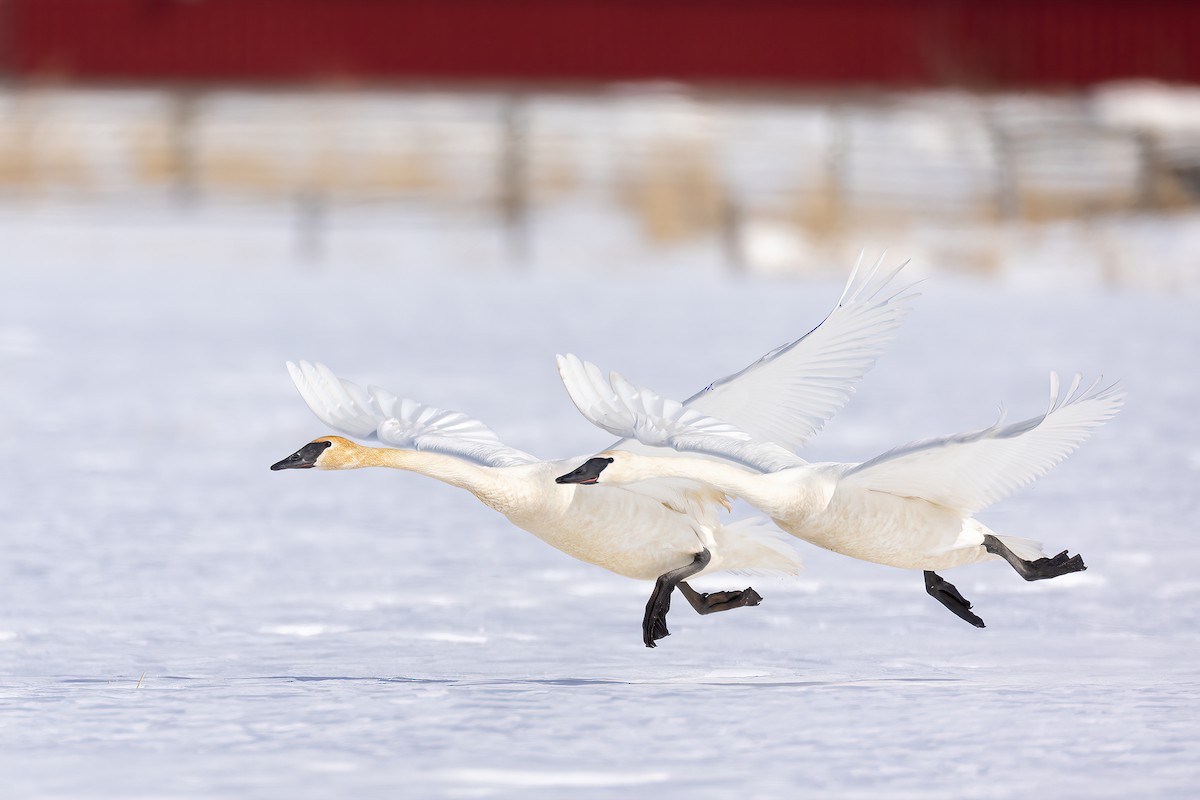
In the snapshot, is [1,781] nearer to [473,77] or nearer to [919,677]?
[919,677]

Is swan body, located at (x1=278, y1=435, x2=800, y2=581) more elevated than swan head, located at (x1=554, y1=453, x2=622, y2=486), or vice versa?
swan head, located at (x1=554, y1=453, x2=622, y2=486)

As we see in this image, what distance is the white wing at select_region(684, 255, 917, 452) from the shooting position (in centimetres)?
521

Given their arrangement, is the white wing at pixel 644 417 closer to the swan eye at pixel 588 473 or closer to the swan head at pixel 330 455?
the swan eye at pixel 588 473

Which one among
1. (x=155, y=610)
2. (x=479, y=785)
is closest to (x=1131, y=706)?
(x=479, y=785)

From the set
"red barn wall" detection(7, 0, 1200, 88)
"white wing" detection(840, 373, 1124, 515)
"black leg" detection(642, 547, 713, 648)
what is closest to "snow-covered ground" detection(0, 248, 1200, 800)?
"black leg" detection(642, 547, 713, 648)

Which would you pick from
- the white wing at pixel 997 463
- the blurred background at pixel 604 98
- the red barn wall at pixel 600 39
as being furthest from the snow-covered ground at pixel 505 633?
the red barn wall at pixel 600 39

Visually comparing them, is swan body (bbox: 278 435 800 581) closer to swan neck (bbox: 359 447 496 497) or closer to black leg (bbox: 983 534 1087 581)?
swan neck (bbox: 359 447 496 497)

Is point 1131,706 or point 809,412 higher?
point 809,412

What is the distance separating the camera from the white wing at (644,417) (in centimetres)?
436

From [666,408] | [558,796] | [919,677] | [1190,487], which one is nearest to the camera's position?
[558,796]

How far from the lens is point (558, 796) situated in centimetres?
370

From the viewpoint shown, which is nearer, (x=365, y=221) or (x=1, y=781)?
(x=1, y=781)

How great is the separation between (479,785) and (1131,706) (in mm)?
1598

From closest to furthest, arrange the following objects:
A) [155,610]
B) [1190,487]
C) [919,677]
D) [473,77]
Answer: [919,677] → [155,610] → [1190,487] → [473,77]
